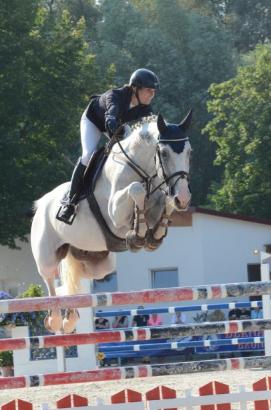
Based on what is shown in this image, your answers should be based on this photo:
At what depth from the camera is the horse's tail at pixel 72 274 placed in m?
9.01

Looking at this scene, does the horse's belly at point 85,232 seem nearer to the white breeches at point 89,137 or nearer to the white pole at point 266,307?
the white breeches at point 89,137

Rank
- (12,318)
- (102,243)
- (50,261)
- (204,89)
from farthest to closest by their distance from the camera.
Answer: (204,89), (12,318), (50,261), (102,243)

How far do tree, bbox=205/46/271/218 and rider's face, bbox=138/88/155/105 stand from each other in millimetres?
25208

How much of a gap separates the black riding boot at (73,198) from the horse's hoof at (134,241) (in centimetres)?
90

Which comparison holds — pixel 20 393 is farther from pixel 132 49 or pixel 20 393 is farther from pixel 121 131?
pixel 132 49

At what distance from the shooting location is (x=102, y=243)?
835 cm

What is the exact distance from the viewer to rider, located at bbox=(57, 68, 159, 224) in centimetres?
815

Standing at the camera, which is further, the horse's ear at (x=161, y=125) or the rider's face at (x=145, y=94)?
the rider's face at (x=145, y=94)

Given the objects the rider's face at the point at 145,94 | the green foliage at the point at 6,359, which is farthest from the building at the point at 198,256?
the rider's face at the point at 145,94

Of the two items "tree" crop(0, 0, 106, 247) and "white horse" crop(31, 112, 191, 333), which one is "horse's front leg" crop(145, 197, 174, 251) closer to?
"white horse" crop(31, 112, 191, 333)

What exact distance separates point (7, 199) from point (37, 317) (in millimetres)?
13826

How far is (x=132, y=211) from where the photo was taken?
25.6ft

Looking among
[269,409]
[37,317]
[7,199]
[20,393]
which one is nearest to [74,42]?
[7,199]

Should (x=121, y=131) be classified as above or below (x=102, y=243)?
above
